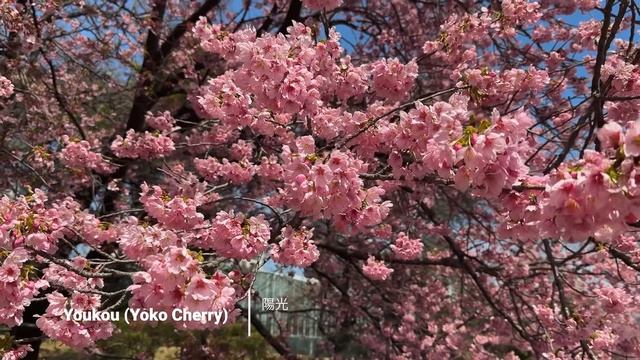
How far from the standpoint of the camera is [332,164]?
2184mm

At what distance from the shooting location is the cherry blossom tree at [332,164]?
6.14 ft

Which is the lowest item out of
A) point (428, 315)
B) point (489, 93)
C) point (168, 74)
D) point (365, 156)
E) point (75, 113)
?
point (428, 315)

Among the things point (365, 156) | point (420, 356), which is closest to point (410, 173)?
point (365, 156)

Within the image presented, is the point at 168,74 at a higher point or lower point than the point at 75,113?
higher

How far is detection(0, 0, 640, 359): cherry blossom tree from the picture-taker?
1.87m

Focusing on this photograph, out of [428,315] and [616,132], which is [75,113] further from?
[616,132]

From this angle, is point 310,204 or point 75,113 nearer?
point 310,204

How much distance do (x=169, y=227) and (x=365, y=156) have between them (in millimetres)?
1131

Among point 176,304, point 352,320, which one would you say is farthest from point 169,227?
point 352,320

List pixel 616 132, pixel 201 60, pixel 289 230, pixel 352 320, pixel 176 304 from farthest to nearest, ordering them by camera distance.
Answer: pixel 352 320
pixel 201 60
pixel 289 230
pixel 176 304
pixel 616 132

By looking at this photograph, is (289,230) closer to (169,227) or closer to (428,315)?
(169,227)

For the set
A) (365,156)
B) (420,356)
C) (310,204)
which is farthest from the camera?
(420,356)

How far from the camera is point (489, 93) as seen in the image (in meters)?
2.86

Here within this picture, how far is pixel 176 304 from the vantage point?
1.91m
